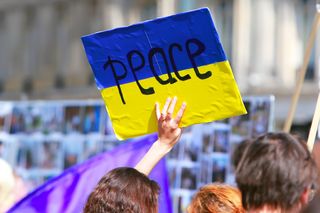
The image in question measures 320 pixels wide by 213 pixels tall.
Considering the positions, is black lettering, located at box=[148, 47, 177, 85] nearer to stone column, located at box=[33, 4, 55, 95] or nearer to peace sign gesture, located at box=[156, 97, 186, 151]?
peace sign gesture, located at box=[156, 97, 186, 151]

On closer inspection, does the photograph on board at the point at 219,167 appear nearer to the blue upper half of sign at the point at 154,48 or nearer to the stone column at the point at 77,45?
the blue upper half of sign at the point at 154,48

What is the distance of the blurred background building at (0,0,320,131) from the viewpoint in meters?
21.4

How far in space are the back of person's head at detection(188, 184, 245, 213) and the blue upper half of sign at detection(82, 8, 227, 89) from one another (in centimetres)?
53

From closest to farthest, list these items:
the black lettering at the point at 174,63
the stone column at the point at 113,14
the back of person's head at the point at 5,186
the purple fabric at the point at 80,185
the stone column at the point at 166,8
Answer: the black lettering at the point at 174,63, the back of person's head at the point at 5,186, the purple fabric at the point at 80,185, the stone column at the point at 166,8, the stone column at the point at 113,14

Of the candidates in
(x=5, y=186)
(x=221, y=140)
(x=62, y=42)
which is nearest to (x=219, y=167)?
(x=221, y=140)

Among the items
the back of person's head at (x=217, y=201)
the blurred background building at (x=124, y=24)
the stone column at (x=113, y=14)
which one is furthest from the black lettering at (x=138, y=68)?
the stone column at (x=113, y=14)

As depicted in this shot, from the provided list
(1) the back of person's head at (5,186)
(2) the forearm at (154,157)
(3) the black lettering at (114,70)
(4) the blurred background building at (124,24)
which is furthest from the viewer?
(4) the blurred background building at (124,24)

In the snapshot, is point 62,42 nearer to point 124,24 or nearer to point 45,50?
point 45,50

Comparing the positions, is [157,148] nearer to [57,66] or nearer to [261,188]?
[261,188]

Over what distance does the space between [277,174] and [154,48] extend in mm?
1234

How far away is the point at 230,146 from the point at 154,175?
4.25ft

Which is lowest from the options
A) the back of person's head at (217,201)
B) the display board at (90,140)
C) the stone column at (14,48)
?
the stone column at (14,48)

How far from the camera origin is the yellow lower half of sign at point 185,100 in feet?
11.1

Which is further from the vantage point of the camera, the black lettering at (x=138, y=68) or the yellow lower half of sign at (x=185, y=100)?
the black lettering at (x=138, y=68)
